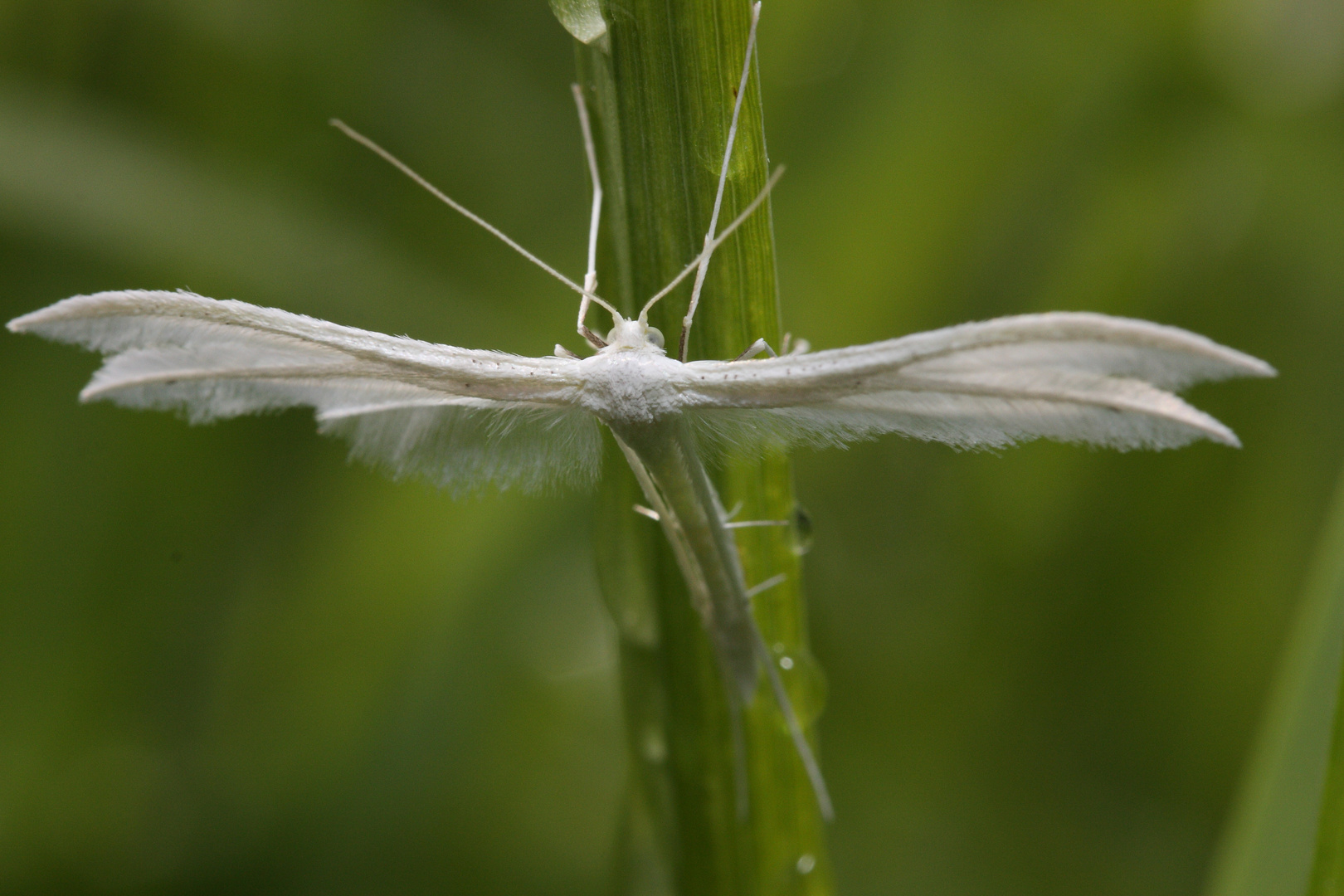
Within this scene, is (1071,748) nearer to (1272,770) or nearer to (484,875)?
(1272,770)

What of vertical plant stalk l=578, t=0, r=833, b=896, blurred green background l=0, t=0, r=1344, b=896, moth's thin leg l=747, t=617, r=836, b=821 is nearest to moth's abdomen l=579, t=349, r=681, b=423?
vertical plant stalk l=578, t=0, r=833, b=896

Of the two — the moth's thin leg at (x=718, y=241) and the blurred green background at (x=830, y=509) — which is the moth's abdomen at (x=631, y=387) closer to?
the moth's thin leg at (x=718, y=241)

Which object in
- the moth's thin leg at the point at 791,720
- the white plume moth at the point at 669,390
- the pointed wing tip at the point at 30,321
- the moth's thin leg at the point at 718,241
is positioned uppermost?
the moth's thin leg at the point at 718,241

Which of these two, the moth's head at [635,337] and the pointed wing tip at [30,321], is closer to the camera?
the pointed wing tip at [30,321]

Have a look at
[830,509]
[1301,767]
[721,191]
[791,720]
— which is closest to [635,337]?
[721,191]

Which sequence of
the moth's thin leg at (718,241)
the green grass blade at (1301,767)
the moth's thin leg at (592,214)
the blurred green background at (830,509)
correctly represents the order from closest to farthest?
the green grass blade at (1301,767)
the moth's thin leg at (718,241)
the moth's thin leg at (592,214)
the blurred green background at (830,509)

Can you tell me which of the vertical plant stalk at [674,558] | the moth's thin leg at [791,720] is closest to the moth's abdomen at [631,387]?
the vertical plant stalk at [674,558]
